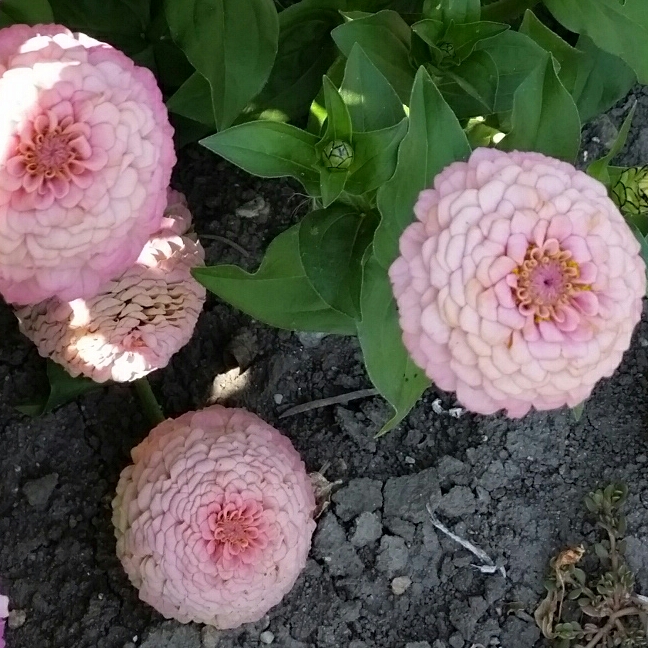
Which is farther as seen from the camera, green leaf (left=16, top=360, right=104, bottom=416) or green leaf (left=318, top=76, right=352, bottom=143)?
green leaf (left=16, top=360, right=104, bottom=416)

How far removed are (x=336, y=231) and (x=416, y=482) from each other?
1.61 feet

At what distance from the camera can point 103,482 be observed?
3.79 ft

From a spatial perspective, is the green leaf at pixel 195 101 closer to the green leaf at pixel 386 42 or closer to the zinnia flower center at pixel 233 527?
the green leaf at pixel 386 42

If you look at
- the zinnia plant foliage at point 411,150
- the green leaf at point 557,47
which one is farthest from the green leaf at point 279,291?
the green leaf at point 557,47

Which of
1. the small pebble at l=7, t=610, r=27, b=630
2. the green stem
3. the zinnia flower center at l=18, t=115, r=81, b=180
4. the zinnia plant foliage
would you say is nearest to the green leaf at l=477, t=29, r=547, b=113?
the zinnia plant foliage

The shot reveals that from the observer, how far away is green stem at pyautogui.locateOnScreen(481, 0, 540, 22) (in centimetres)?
100

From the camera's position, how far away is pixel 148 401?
3.77 ft

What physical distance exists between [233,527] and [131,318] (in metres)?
0.26

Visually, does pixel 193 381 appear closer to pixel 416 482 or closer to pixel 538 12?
pixel 416 482

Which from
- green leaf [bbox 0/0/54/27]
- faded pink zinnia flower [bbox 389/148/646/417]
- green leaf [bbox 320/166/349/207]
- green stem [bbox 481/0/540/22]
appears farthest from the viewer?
green stem [bbox 481/0/540/22]

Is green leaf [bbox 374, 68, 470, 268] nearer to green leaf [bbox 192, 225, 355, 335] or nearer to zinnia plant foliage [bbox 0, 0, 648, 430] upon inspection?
zinnia plant foliage [bbox 0, 0, 648, 430]

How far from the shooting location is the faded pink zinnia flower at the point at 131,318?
3.10ft

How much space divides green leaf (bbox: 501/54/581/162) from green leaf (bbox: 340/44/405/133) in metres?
0.11

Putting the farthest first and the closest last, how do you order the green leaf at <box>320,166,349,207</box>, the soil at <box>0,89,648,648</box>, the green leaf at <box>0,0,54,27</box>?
the soil at <box>0,89,648,648</box>, the green leaf at <box>0,0,54,27</box>, the green leaf at <box>320,166,349,207</box>
